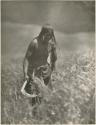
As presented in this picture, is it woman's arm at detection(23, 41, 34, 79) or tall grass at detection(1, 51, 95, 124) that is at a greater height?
woman's arm at detection(23, 41, 34, 79)

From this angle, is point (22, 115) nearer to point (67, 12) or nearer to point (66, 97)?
point (66, 97)

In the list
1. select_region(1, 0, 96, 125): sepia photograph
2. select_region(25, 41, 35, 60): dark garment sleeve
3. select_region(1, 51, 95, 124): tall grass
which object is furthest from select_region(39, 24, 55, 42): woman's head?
select_region(1, 51, 95, 124): tall grass

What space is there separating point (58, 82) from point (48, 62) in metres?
0.20

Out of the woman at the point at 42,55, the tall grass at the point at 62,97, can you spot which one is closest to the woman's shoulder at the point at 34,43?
the woman at the point at 42,55

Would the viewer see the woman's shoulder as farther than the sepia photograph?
Yes

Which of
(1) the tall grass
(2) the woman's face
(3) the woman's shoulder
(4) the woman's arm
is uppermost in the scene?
(2) the woman's face

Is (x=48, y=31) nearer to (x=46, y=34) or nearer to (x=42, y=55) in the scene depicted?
(x=46, y=34)

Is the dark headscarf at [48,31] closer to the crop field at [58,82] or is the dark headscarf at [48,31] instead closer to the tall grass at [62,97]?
the crop field at [58,82]

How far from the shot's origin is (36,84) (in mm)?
3201

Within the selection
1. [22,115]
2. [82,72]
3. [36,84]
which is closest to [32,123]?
[22,115]

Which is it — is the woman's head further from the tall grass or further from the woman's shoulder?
the tall grass

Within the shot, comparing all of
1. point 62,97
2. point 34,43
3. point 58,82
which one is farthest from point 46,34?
point 62,97

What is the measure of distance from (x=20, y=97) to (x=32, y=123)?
0.81 feet

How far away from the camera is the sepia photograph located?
3113 millimetres
